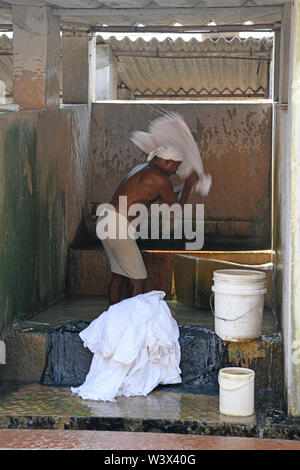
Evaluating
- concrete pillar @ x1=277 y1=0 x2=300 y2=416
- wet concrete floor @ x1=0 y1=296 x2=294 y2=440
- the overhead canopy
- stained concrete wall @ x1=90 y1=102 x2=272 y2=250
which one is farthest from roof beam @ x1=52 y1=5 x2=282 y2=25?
wet concrete floor @ x1=0 y1=296 x2=294 y2=440

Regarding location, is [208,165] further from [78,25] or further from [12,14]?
[12,14]

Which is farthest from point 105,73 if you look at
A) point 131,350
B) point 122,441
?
point 122,441

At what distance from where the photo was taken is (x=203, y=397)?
6.36 metres

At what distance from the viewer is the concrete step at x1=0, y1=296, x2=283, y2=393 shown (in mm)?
6637

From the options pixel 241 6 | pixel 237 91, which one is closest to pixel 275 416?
pixel 241 6

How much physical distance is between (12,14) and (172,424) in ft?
15.4

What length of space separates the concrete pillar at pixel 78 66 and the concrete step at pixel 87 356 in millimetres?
4099

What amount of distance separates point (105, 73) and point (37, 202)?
16.3ft

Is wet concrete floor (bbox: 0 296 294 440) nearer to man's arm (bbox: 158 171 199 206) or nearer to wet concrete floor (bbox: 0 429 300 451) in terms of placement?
wet concrete floor (bbox: 0 429 300 451)

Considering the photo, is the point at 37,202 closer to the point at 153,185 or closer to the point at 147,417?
the point at 153,185

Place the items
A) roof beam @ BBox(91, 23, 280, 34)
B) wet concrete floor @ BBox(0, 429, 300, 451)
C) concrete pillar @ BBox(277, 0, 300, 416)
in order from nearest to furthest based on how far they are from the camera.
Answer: wet concrete floor @ BBox(0, 429, 300, 451)
concrete pillar @ BBox(277, 0, 300, 416)
roof beam @ BBox(91, 23, 280, 34)

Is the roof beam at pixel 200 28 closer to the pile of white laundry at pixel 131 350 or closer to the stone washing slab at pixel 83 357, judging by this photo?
the pile of white laundry at pixel 131 350

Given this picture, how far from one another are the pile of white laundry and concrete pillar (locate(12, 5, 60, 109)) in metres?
2.61

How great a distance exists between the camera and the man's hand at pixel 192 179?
298 inches
